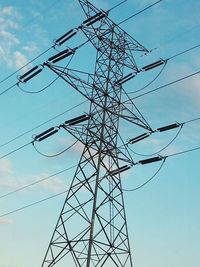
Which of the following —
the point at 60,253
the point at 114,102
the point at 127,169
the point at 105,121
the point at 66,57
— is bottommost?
the point at 60,253

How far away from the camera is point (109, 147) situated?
22.1 meters

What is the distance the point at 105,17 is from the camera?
973 inches

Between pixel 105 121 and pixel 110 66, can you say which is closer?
pixel 105 121

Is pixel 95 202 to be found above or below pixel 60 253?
above

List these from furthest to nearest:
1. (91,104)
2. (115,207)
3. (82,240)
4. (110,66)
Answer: (110,66), (91,104), (115,207), (82,240)

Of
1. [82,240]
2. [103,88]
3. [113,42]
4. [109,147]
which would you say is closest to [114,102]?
[103,88]

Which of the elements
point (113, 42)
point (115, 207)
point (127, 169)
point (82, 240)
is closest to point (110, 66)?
point (113, 42)

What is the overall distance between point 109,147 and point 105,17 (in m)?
7.62

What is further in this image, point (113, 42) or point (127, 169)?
point (113, 42)

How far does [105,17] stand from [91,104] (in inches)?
219

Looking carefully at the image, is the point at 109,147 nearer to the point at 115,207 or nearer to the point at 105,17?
the point at 115,207

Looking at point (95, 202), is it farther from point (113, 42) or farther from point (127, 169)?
point (113, 42)

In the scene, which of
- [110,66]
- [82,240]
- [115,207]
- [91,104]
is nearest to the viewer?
[82,240]

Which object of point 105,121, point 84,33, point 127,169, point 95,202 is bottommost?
point 95,202
